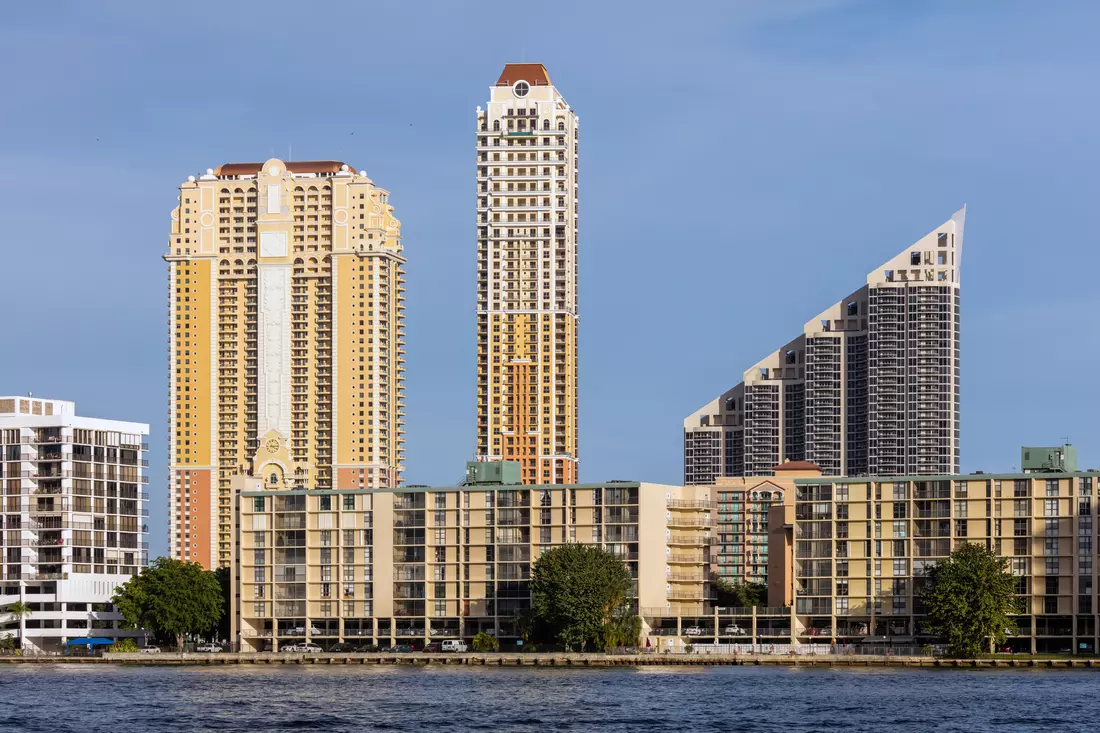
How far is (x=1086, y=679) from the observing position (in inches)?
6855

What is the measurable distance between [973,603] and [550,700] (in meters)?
58.1

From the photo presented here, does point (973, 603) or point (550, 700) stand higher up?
point (973, 603)

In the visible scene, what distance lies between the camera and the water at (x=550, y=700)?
434ft

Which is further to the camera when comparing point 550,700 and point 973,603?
point 973,603

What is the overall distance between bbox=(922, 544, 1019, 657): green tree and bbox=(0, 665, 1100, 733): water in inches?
349

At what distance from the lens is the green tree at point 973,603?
19288 cm

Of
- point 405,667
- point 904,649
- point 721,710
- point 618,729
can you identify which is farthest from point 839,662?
point 618,729

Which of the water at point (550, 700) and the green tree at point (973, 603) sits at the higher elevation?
the green tree at point (973, 603)

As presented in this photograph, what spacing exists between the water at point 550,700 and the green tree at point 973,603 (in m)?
8.86

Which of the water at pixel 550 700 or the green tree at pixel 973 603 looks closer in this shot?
the water at pixel 550 700

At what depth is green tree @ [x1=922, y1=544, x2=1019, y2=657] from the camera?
193m

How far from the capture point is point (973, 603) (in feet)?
634

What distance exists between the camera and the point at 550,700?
491 feet

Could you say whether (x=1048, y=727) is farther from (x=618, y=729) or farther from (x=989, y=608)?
(x=989, y=608)
